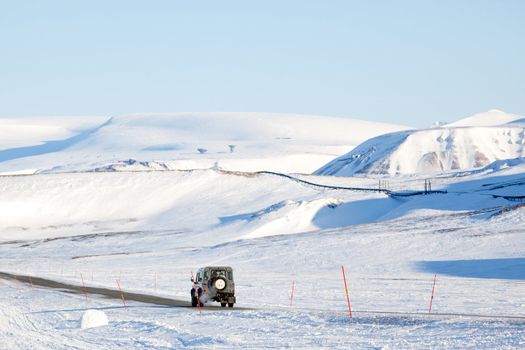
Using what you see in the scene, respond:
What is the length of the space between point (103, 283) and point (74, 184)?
87409 mm

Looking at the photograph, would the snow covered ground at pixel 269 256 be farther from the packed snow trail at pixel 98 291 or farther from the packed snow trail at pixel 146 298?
the packed snow trail at pixel 98 291

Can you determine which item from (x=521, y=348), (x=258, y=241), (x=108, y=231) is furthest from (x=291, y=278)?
(x=108, y=231)

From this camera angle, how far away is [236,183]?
5955 inches

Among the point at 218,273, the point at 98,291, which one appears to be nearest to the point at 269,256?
the point at 98,291

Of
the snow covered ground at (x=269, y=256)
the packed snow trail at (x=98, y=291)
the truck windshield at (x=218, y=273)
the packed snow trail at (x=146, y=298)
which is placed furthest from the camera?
the packed snow trail at (x=98, y=291)

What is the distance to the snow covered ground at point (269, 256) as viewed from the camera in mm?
34469

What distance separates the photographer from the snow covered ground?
113 feet

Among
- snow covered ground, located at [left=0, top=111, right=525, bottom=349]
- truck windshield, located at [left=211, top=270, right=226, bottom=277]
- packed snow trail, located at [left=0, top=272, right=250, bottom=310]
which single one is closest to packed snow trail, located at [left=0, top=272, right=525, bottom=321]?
packed snow trail, located at [left=0, top=272, right=250, bottom=310]

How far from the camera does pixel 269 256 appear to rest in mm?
89625

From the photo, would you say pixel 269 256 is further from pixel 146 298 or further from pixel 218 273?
pixel 218 273

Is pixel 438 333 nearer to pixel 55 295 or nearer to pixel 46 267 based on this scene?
pixel 55 295

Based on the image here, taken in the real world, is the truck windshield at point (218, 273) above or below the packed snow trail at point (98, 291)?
above

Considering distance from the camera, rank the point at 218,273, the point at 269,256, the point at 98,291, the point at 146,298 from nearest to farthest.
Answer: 1. the point at 218,273
2. the point at 146,298
3. the point at 98,291
4. the point at 269,256

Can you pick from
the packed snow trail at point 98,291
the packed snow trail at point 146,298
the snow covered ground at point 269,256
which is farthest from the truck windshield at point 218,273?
the snow covered ground at point 269,256
